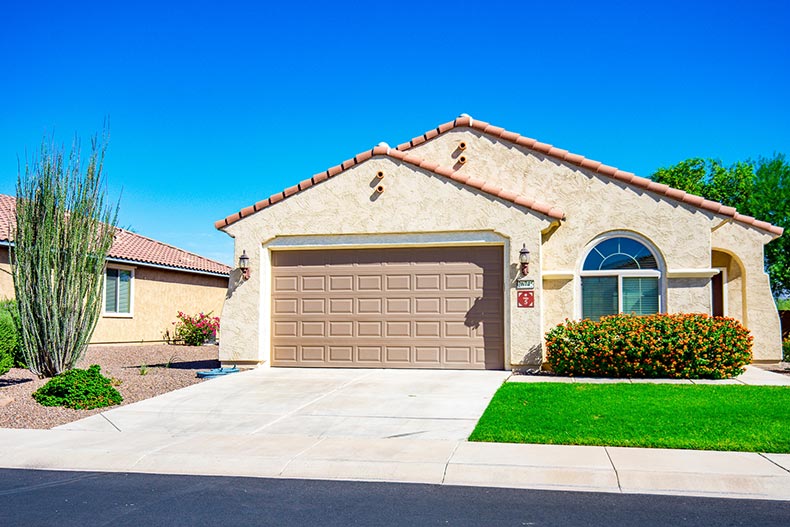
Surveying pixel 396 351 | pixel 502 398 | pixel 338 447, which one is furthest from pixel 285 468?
pixel 396 351

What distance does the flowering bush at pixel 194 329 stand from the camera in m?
25.9

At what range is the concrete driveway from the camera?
985 cm

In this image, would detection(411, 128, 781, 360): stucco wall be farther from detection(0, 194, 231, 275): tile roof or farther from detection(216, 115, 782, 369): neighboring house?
detection(0, 194, 231, 275): tile roof

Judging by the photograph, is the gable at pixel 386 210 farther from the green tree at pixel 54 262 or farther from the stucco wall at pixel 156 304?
the stucco wall at pixel 156 304

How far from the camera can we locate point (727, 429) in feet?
29.6

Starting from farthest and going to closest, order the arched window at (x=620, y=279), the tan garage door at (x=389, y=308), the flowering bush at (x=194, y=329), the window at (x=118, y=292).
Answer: the flowering bush at (x=194, y=329)
the window at (x=118, y=292)
the arched window at (x=620, y=279)
the tan garage door at (x=389, y=308)

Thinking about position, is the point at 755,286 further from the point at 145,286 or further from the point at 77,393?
the point at 145,286

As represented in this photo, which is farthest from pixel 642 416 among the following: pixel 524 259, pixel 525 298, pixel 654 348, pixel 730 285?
pixel 730 285

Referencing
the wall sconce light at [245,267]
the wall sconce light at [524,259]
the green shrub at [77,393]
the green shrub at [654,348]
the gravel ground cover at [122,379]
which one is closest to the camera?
the gravel ground cover at [122,379]

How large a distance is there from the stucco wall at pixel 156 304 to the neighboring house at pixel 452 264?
8934mm

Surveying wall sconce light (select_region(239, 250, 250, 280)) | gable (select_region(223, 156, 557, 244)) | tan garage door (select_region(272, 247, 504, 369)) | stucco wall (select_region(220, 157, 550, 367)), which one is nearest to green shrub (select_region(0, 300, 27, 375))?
stucco wall (select_region(220, 157, 550, 367))

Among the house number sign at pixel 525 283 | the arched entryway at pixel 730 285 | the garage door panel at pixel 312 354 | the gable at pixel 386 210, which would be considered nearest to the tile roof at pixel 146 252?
the gable at pixel 386 210

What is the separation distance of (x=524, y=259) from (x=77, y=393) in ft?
25.8

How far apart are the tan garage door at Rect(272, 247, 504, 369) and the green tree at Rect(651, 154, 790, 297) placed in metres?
18.4
